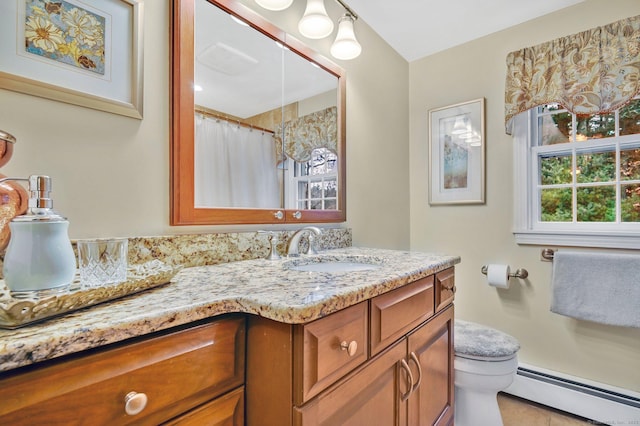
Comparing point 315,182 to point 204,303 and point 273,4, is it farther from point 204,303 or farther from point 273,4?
point 204,303

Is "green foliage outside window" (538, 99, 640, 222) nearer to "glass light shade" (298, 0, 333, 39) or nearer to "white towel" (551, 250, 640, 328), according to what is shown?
"white towel" (551, 250, 640, 328)

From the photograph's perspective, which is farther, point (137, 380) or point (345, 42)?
point (345, 42)

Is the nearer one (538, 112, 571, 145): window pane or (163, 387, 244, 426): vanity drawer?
(163, 387, 244, 426): vanity drawer

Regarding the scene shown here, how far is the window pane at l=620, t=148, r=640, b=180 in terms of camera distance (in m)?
1.69

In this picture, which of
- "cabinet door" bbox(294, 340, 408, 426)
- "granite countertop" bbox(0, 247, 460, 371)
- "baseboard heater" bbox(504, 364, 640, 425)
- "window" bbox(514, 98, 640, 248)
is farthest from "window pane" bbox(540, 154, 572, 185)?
"cabinet door" bbox(294, 340, 408, 426)

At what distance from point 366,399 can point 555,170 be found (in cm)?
188

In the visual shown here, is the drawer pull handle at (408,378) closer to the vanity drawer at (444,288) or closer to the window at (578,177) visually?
the vanity drawer at (444,288)

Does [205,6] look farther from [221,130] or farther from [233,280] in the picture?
[233,280]

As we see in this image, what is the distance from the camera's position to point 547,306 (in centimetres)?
186

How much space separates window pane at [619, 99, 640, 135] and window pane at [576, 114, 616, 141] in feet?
0.12

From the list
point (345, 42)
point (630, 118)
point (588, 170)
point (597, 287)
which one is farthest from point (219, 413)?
point (630, 118)

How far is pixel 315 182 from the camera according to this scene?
5.06ft

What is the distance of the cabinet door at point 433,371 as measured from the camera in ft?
3.31

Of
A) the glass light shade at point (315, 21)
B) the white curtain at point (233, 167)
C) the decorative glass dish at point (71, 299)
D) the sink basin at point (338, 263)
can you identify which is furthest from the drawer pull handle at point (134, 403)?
the glass light shade at point (315, 21)
